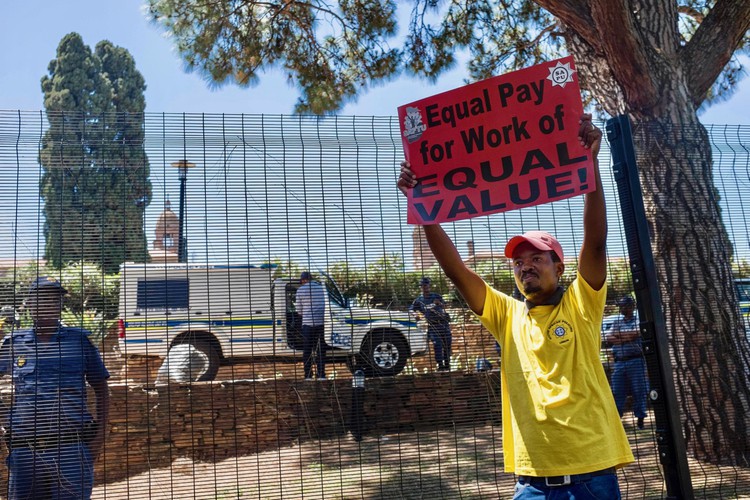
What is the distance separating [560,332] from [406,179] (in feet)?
3.41

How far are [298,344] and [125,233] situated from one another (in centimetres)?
130

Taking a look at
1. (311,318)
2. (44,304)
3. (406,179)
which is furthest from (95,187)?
(406,179)

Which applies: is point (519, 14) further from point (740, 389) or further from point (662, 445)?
point (662, 445)

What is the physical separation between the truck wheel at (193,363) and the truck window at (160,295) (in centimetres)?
30

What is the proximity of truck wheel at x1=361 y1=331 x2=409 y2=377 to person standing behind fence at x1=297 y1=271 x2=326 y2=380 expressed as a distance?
31cm

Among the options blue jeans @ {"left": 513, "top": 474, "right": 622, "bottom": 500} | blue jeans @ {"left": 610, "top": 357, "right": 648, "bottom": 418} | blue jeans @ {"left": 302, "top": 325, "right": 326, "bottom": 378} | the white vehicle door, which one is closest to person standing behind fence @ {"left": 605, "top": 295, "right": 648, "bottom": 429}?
blue jeans @ {"left": 610, "top": 357, "right": 648, "bottom": 418}

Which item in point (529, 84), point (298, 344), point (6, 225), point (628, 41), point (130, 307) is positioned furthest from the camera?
point (628, 41)

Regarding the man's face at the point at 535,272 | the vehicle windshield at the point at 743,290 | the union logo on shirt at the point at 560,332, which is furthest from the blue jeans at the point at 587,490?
the vehicle windshield at the point at 743,290

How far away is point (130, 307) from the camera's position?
3.88m

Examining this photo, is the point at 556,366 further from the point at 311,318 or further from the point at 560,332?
the point at 311,318

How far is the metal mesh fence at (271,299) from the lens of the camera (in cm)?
372

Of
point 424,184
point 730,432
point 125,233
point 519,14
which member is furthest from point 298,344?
point 519,14

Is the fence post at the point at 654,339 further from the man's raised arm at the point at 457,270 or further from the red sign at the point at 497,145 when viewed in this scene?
the man's raised arm at the point at 457,270

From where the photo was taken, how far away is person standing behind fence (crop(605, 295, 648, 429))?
14.9 ft
